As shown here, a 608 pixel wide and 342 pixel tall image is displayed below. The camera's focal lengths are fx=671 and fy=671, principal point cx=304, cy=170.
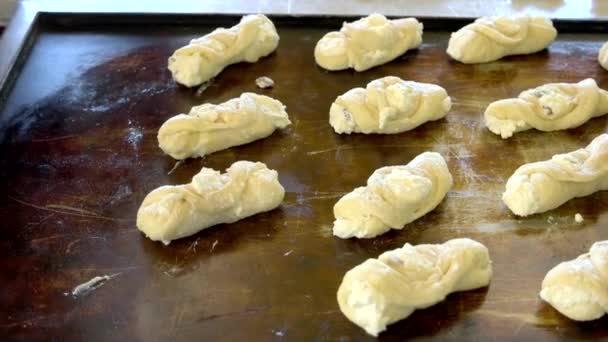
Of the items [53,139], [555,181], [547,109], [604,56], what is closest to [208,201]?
[53,139]

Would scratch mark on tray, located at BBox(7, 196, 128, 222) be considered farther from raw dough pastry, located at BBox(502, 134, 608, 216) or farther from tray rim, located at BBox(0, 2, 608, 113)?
raw dough pastry, located at BBox(502, 134, 608, 216)

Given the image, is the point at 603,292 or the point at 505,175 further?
the point at 505,175

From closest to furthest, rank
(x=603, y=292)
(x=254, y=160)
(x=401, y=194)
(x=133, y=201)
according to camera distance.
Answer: (x=603, y=292) → (x=401, y=194) → (x=133, y=201) → (x=254, y=160)

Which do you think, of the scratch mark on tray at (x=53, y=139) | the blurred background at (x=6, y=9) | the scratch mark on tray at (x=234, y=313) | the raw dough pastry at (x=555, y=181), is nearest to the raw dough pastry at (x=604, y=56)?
the raw dough pastry at (x=555, y=181)

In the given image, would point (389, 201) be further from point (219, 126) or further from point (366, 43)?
point (366, 43)

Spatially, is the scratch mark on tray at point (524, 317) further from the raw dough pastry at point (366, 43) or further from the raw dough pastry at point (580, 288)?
the raw dough pastry at point (366, 43)

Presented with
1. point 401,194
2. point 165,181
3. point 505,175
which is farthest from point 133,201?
point 505,175

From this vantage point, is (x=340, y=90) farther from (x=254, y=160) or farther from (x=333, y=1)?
(x=333, y=1)
